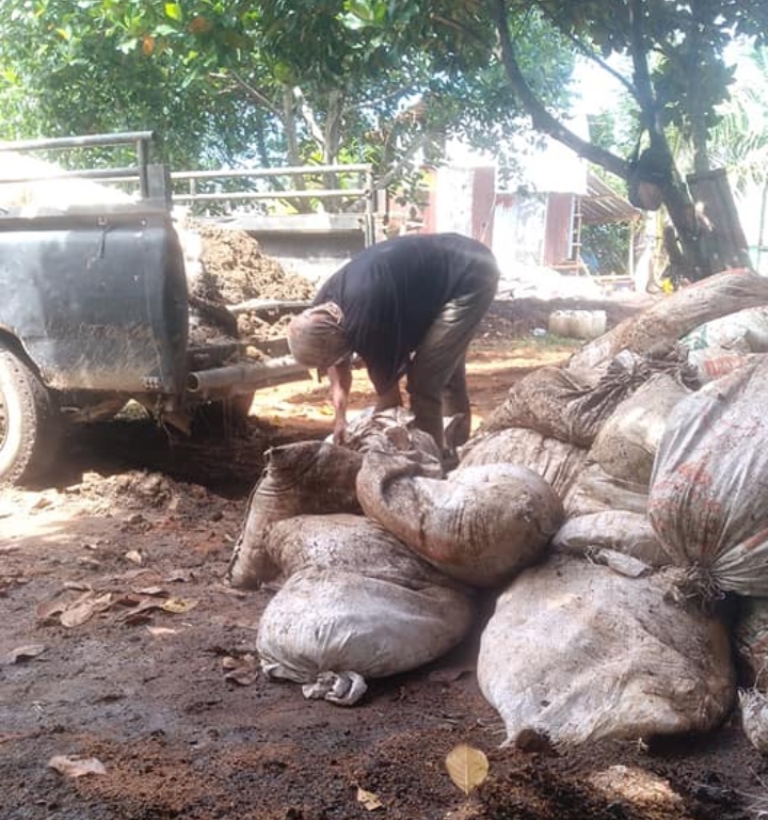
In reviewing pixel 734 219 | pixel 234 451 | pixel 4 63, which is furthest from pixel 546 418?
pixel 4 63

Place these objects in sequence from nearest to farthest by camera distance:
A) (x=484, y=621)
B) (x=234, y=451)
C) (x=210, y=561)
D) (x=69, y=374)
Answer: (x=484, y=621) < (x=210, y=561) < (x=69, y=374) < (x=234, y=451)

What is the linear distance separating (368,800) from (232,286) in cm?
414

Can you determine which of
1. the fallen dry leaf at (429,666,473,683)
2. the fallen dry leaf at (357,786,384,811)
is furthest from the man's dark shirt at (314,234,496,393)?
the fallen dry leaf at (357,786,384,811)

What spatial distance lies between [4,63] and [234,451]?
7953 millimetres

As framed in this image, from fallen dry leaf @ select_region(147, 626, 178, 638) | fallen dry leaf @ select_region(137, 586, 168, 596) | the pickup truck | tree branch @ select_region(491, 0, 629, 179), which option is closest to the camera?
fallen dry leaf @ select_region(147, 626, 178, 638)

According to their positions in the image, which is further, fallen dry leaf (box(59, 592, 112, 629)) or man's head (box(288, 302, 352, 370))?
man's head (box(288, 302, 352, 370))

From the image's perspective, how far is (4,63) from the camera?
37.7 feet

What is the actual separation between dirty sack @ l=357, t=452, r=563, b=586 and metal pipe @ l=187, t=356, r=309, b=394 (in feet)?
6.47

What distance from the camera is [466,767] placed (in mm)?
2137

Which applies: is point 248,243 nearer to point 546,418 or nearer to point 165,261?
point 165,261

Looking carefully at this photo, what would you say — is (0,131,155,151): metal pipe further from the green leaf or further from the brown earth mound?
the green leaf

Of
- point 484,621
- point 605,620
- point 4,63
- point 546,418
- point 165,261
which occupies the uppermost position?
point 4,63

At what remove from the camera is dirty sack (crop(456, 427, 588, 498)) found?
325 centimetres

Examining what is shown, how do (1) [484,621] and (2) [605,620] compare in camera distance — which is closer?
(2) [605,620]
